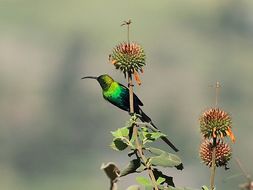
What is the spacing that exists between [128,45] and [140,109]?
33 cm

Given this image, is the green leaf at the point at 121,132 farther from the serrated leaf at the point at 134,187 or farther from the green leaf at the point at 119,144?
the serrated leaf at the point at 134,187

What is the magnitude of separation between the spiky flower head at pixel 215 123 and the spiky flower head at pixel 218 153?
4 cm

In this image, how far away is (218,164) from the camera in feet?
14.1

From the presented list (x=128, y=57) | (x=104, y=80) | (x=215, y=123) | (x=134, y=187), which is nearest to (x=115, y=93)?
(x=104, y=80)

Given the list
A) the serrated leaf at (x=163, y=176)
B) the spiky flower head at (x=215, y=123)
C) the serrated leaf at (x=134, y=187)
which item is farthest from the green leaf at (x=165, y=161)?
the spiky flower head at (x=215, y=123)

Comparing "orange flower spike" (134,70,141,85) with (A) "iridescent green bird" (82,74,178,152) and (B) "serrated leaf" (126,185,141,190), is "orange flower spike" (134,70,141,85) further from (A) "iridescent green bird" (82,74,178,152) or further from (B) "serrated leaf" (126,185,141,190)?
(B) "serrated leaf" (126,185,141,190)

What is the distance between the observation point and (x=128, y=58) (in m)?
4.29

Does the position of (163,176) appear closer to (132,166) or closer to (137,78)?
(132,166)

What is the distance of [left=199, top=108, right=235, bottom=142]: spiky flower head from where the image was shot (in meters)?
4.20

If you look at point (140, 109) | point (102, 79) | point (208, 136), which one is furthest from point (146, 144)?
point (102, 79)

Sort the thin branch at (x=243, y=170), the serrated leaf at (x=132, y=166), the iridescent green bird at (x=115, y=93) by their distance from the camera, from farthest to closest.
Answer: the iridescent green bird at (x=115, y=93) → the serrated leaf at (x=132, y=166) → the thin branch at (x=243, y=170)

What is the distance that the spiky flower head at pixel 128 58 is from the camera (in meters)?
4.22

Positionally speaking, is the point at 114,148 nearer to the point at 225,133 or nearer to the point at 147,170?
the point at 147,170

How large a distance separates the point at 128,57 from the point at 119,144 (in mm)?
589
